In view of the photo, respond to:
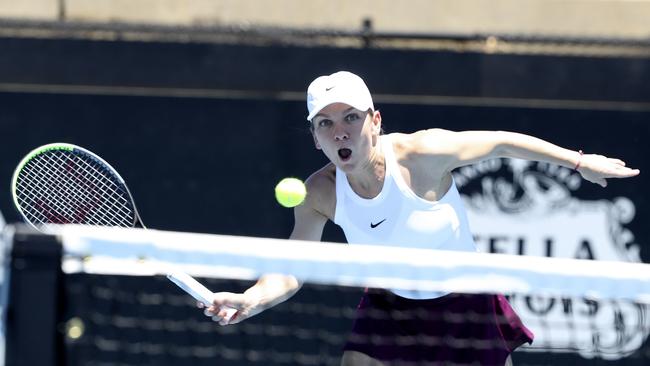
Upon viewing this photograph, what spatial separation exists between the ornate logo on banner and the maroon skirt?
2.36 m

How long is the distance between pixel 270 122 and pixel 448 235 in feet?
8.38

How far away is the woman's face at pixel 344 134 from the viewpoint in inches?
175

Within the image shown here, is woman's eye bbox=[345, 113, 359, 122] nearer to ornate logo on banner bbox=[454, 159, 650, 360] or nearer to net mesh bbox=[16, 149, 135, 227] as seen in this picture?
net mesh bbox=[16, 149, 135, 227]

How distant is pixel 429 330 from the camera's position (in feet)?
15.3

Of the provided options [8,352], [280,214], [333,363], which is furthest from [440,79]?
[8,352]

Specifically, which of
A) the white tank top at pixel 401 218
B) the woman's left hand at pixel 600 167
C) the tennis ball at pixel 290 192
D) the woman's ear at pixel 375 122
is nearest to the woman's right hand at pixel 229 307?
the tennis ball at pixel 290 192

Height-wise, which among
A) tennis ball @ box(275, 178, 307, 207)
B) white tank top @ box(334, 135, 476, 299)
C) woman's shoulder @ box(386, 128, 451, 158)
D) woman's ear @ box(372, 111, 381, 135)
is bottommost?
white tank top @ box(334, 135, 476, 299)

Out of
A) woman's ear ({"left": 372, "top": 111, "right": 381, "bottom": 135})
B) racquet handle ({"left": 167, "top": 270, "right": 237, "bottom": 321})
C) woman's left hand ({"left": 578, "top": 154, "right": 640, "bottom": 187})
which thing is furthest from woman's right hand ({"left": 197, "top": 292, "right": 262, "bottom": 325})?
woman's left hand ({"left": 578, "top": 154, "right": 640, "bottom": 187})

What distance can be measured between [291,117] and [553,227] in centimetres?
147

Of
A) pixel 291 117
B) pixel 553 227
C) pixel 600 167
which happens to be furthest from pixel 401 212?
pixel 553 227

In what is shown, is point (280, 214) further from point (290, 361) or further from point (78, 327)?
point (78, 327)

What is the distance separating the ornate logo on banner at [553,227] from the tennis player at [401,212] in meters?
2.32

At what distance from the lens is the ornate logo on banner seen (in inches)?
277

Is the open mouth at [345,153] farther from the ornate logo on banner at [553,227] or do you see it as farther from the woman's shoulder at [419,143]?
the ornate logo on banner at [553,227]
